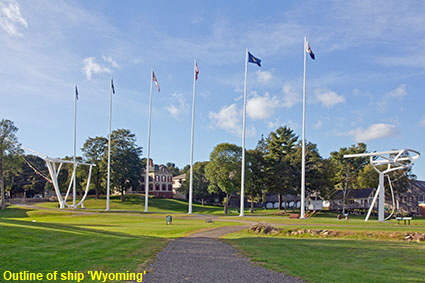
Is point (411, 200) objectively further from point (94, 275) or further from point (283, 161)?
point (94, 275)

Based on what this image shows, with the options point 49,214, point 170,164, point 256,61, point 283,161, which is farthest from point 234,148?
point 170,164

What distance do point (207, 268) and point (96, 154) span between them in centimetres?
8515

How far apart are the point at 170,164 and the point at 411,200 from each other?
407ft

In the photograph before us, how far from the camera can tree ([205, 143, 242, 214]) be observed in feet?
217

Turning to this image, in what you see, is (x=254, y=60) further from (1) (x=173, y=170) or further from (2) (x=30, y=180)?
(1) (x=173, y=170)

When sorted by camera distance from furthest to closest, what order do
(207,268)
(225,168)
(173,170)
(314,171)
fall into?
1. (173,170)
2. (314,171)
3. (225,168)
4. (207,268)

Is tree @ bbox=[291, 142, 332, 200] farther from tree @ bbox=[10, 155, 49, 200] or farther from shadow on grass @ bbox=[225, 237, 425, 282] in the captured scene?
tree @ bbox=[10, 155, 49, 200]

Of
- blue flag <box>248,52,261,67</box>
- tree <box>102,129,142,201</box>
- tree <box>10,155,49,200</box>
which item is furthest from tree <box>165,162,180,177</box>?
blue flag <box>248,52,261,67</box>

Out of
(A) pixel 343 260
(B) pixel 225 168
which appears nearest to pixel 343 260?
(A) pixel 343 260

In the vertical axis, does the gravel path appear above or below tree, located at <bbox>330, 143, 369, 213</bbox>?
below

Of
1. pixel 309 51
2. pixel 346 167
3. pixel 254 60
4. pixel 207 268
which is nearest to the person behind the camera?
pixel 207 268

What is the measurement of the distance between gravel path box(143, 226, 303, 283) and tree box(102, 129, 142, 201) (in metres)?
71.5

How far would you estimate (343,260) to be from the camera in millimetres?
14711

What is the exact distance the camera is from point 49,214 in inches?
2215
